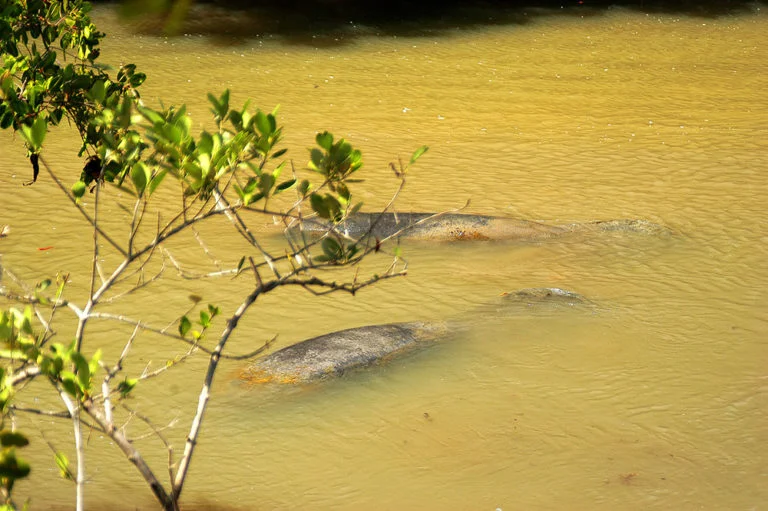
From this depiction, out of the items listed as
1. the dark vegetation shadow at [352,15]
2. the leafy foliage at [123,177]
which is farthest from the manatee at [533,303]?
the dark vegetation shadow at [352,15]

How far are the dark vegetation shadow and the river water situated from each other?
1.77 meters

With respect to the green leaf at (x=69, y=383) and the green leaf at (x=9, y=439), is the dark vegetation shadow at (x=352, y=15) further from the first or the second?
the green leaf at (x=9, y=439)

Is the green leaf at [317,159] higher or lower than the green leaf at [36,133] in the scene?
lower

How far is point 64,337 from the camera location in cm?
604

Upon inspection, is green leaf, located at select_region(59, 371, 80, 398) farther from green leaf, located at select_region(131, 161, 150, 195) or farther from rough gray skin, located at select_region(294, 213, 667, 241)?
rough gray skin, located at select_region(294, 213, 667, 241)

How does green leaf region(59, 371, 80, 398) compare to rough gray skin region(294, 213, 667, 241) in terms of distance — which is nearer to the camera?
green leaf region(59, 371, 80, 398)

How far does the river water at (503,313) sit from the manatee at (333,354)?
3.9 inches

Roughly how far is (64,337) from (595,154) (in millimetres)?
5878

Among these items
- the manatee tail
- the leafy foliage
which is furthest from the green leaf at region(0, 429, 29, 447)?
the manatee tail

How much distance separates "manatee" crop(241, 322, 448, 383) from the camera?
17.3 feet

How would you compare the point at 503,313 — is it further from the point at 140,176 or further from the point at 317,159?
the point at 140,176

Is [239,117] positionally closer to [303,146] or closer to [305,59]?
[303,146]

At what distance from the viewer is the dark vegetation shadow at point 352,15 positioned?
579 inches

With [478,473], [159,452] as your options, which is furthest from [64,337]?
[478,473]
